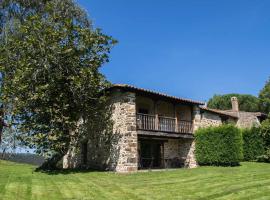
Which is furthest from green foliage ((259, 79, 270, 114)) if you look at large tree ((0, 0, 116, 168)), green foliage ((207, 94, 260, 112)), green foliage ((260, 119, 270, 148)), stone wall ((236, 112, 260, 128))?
large tree ((0, 0, 116, 168))

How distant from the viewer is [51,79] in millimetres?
18734

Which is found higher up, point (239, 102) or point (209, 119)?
point (239, 102)

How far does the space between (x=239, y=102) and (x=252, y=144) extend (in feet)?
110

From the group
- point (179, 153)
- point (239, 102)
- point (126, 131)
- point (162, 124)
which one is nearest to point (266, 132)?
point (179, 153)

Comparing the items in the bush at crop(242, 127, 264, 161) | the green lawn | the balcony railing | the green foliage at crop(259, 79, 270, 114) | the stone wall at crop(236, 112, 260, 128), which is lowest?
the green lawn

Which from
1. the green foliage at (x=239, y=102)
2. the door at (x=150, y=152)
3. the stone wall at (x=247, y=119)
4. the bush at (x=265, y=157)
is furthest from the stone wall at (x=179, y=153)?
the green foliage at (x=239, y=102)

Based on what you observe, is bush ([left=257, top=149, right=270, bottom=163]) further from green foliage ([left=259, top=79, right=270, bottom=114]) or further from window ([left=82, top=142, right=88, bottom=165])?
green foliage ([left=259, top=79, right=270, bottom=114])

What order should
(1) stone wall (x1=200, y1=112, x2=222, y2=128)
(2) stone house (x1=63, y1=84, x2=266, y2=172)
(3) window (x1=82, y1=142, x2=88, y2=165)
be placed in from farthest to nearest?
(1) stone wall (x1=200, y1=112, x2=222, y2=128) < (3) window (x1=82, y1=142, x2=88, y2=165) < (2) stone house (x1=63, y1=84, x2=266, y2=172)

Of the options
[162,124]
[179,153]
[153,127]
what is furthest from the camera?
[179,153]

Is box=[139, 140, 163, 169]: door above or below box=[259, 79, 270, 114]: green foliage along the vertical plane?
below

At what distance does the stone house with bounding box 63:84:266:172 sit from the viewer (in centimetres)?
2006

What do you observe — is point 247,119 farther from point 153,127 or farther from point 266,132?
point 153,127

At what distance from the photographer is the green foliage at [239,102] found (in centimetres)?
5600

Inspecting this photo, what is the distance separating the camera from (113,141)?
20.7 meters
